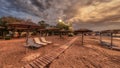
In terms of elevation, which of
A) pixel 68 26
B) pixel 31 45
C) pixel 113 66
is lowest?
pixel 113 66

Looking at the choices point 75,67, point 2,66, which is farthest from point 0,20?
point 75,67

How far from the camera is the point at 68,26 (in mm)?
56469

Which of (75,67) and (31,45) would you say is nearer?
(75,67)

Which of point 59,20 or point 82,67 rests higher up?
point 59,20

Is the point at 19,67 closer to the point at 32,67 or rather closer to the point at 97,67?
the point at 32,67

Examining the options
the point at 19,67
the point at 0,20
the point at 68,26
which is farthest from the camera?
the point at 68,26

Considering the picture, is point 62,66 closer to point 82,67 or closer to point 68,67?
point 68,67

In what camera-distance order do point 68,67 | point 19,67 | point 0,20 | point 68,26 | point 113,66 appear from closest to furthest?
point 19,67
point 68,67
point 113,66
point 0,20
point 68,26

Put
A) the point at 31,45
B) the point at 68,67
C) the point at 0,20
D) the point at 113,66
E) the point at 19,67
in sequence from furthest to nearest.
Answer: the point at 0,20
the point at 31,45
the point at 113,66
the point at 68,67
the point at 19,67

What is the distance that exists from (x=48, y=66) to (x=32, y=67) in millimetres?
1030

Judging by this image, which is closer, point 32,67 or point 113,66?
point 32,67

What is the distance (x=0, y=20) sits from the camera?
3547cm

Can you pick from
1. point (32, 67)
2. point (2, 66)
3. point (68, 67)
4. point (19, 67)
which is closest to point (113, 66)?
point (68, 67)

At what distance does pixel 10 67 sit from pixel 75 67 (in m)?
3.86
